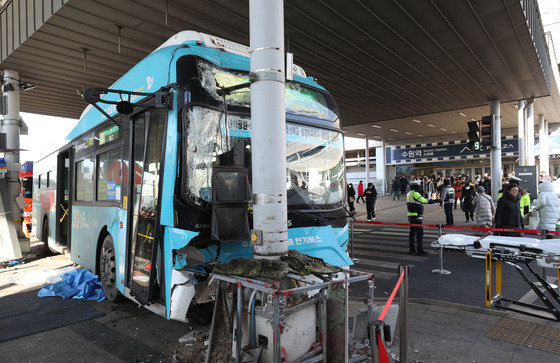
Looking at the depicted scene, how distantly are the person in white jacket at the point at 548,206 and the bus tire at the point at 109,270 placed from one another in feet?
33.0

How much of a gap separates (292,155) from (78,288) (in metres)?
4.57

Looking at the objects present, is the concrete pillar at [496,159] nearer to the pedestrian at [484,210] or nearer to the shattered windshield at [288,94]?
the pedestrian at [484,210]

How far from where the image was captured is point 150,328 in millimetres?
4758

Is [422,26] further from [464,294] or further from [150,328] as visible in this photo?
[150,328]

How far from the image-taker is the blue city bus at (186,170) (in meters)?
3.78

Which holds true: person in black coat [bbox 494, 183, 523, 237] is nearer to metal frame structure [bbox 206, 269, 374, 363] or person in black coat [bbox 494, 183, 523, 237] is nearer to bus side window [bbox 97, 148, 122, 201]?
metal frame structure [bbox 206, 269, 374, 363]

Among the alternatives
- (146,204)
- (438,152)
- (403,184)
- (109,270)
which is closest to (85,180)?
(109,270)

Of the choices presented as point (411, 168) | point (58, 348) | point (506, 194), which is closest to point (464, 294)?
point (506, 194)

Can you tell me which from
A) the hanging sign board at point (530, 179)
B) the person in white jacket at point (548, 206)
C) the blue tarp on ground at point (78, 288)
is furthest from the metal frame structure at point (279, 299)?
the hanging sign board at point (530, 179)

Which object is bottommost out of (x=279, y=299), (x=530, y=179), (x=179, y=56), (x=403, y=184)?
(x=279, y=299)

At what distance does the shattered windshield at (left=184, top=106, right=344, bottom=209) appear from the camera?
3.85 metres

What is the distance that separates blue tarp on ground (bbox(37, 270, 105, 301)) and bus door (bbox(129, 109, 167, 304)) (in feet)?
6.93

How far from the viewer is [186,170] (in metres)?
3.78

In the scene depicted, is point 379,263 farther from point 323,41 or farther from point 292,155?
point 323,41
